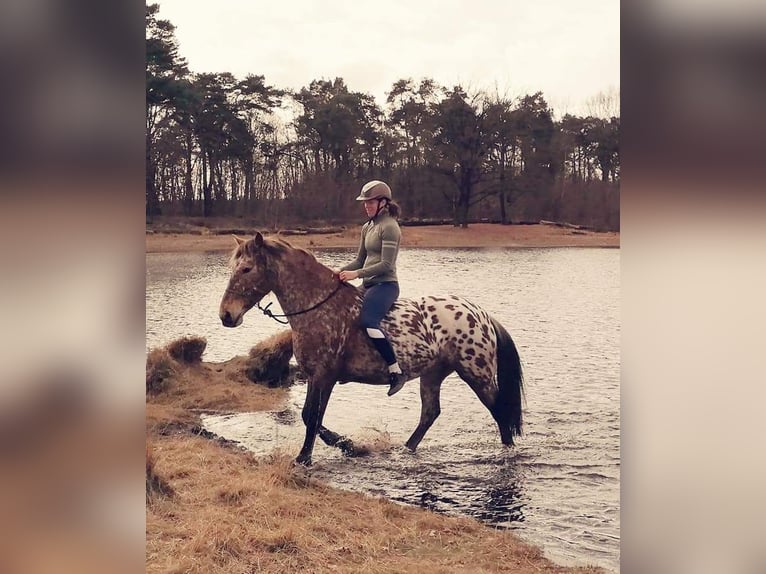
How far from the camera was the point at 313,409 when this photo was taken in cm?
402

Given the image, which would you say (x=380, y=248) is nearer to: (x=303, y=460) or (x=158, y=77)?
(x=303, y=460)

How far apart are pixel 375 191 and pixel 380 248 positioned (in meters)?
0.32

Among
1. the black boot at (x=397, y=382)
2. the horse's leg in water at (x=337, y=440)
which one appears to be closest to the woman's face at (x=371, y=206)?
the black boot at (x=397, y=382)

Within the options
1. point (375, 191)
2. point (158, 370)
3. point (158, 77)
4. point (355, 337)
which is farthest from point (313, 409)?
point (158, 77)

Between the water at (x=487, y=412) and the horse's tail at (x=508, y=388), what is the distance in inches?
1.7

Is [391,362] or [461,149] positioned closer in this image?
[391,362]

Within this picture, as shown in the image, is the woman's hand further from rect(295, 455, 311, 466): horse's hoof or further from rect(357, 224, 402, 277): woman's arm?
rect(295, 455, 311, 466): horse's hoof
